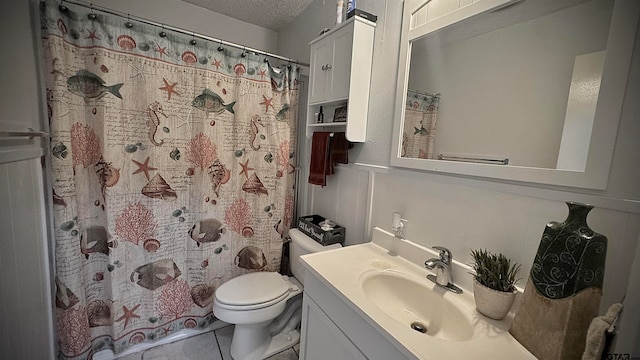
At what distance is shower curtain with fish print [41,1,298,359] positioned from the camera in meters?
1.28

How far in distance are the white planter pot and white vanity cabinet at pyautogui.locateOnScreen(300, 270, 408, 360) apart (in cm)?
34

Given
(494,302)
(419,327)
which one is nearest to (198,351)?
(419,327)

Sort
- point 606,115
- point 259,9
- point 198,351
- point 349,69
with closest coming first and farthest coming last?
point 606,115
point 349,69
point 198,351
point 259,9

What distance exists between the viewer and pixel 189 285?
1.66 metres

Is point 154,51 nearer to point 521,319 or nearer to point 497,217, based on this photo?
point 497,217

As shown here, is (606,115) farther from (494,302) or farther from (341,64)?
(341,64)

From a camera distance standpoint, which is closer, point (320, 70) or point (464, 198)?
point (464, 198)

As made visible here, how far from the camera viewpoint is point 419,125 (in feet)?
3.73

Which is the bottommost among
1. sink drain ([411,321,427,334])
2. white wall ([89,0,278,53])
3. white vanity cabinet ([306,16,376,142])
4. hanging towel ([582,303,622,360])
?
sink drain ([411,321,427,334])

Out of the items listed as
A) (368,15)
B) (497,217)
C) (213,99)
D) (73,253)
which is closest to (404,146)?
(497,217)

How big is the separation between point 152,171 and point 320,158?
1.03 m

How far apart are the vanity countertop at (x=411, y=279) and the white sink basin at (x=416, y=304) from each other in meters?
0.01

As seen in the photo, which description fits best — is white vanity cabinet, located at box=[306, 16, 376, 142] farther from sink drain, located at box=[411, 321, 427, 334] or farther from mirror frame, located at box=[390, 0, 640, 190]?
sink drain, located at box=[411, 321, 427, 334]

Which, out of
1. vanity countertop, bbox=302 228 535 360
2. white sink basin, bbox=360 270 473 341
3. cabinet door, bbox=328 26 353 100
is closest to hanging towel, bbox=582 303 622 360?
vanity countertop, bbox=302 228 535 360
